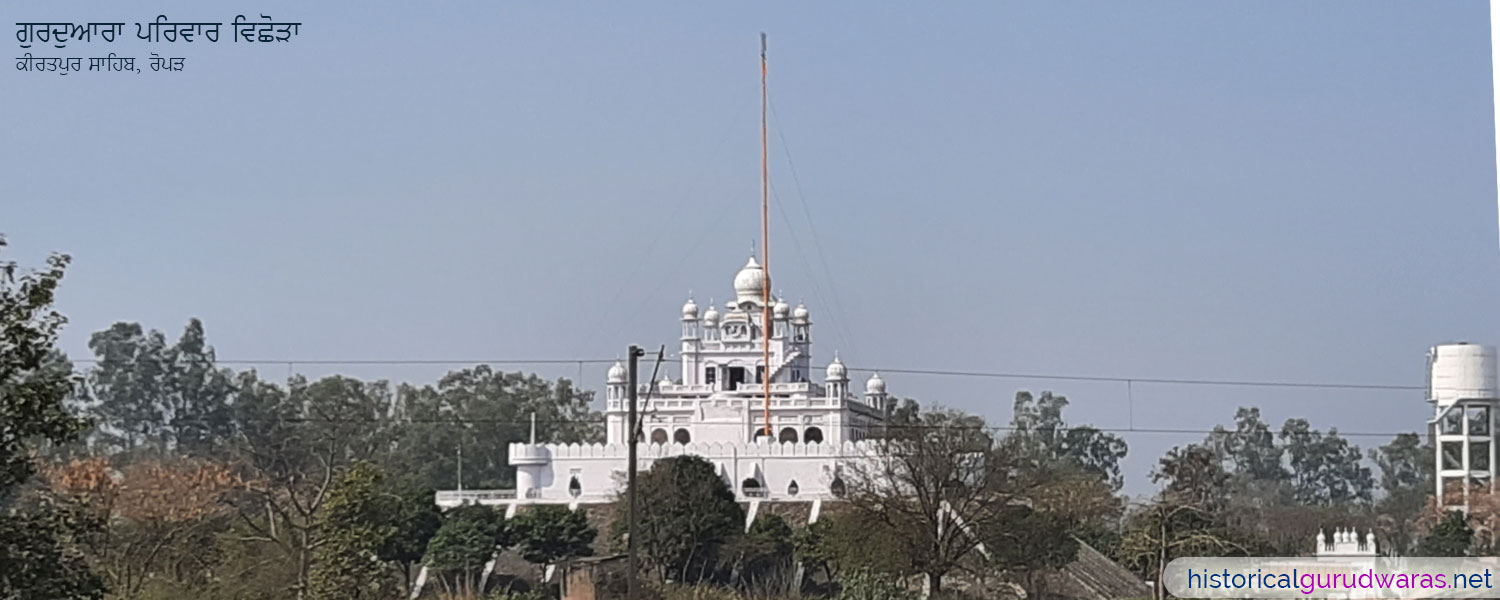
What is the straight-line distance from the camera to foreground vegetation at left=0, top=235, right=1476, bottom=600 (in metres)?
10.1

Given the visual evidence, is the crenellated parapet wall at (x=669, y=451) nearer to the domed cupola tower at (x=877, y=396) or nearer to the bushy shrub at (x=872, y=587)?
the domed cupola tower at (x=877, y=396)

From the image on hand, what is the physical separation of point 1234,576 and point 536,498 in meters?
26.6

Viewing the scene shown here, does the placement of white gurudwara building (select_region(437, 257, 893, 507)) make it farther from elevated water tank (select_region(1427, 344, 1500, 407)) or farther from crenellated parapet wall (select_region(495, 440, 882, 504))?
elevated water tank (select_region(1427, 344, 1500, 407))

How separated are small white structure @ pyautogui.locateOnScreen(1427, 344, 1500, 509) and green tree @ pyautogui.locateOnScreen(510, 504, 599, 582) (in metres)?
13.6

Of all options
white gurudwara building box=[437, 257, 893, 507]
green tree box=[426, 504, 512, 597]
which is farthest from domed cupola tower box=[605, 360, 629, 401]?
green tree box=[426, 504, 512, 597]

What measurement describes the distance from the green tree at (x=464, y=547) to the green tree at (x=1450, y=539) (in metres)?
13.9

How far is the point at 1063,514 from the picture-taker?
2830 centimetres

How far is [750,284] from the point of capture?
161 feet

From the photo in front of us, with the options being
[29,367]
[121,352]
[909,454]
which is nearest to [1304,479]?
[909,454]

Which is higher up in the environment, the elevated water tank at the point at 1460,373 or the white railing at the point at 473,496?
the elevated water tank at the point at 1460,373

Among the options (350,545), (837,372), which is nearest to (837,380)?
(837,372)

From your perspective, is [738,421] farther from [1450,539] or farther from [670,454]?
[1450,539]

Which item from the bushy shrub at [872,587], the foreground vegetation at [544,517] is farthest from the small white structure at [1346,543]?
the bushy shrub at [872,587]

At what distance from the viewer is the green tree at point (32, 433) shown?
31.2ft
